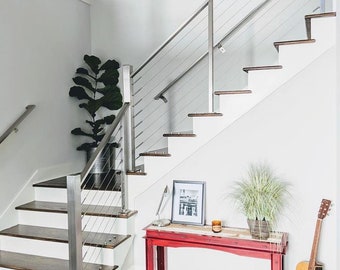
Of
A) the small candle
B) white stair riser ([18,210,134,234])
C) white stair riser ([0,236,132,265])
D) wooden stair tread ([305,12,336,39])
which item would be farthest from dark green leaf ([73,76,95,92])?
wooden stair tread ([305,12,336,39])

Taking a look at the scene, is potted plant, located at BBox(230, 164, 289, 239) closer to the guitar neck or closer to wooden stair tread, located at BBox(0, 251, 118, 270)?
the guitar neck

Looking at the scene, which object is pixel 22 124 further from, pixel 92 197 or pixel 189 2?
pixel 189 2

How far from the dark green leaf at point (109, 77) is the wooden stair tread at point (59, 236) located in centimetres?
194

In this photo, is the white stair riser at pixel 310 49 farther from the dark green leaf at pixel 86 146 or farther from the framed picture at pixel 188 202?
the dark green leaf at pixel 86 146

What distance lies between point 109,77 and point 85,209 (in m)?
1.77

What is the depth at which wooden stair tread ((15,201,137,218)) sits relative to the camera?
319 cm

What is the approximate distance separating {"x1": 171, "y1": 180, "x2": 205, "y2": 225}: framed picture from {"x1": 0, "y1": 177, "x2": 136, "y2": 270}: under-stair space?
0.40 metres

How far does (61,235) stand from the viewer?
3121 mm

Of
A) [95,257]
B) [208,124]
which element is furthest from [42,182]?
[208,124]

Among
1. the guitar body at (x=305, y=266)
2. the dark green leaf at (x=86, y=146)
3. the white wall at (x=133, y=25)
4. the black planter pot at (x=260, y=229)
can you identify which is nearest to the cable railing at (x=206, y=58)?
the white wall at (x=133, y=25)

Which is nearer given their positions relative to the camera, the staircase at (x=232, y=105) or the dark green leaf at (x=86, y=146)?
the staircase at (x=232, y=105)

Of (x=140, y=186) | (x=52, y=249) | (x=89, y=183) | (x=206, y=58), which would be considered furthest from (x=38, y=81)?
(x=206, y=58)

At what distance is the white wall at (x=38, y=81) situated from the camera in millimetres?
3400

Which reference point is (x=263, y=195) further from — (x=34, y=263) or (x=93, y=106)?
(x=93, y=106)
